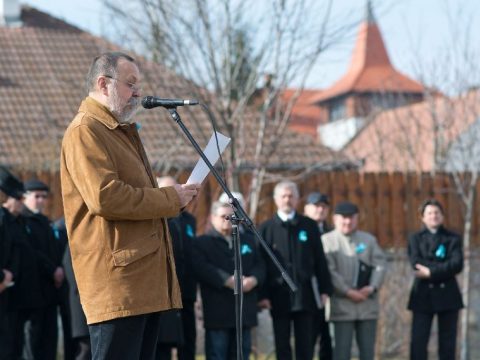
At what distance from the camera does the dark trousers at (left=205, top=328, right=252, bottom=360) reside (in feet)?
30.6

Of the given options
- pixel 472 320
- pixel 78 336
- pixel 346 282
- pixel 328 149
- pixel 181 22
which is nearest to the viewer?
pixel 78 336

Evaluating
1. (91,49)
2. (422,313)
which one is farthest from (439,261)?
(91,49)

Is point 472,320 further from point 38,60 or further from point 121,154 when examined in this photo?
point 38,60

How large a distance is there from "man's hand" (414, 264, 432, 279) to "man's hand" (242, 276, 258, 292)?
1941 mm

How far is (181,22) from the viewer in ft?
36.3

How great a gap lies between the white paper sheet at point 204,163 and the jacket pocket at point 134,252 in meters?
0.40

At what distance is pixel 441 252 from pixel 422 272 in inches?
11.9

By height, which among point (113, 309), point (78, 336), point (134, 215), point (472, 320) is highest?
point (134, 215)

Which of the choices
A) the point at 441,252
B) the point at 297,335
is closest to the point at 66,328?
the point at 297,335

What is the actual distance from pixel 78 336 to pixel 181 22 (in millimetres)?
4130

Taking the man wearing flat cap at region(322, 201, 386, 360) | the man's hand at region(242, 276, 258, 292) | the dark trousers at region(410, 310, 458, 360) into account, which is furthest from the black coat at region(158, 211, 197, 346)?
the dark trousers at region(410, 310, 458, 360)

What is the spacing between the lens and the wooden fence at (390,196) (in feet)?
46.4

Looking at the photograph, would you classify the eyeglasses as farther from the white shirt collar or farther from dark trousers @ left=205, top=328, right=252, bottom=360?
the white shirt collar

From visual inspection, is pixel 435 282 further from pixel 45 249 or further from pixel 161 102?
pixel 161 102
